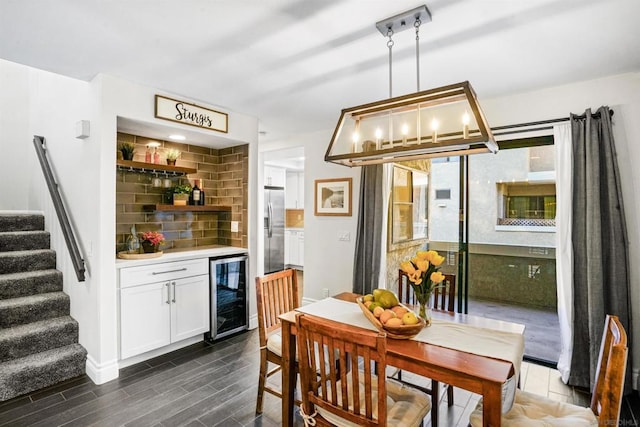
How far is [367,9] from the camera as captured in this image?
185 centimetres

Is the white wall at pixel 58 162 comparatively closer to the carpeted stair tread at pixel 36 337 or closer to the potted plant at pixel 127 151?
the carpeted stair tread at pixel 36 337

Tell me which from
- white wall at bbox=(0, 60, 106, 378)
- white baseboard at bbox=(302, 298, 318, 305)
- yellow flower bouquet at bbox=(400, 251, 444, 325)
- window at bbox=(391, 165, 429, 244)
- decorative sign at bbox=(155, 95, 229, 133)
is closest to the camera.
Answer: yellow flower bouquet at bbox=(400, 251, 444, 325)

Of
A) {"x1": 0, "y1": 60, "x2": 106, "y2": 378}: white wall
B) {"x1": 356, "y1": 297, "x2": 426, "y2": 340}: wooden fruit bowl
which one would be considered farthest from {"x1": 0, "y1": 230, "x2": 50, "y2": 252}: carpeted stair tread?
{"x1": 356, "y1": 297, "x2": 426, "y2": 340}: wooden fruit bowl

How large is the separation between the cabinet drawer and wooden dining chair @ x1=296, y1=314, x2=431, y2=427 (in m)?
2.10

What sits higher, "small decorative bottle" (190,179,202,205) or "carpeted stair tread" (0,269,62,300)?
"small decorative bottle" (190,179,202,205)

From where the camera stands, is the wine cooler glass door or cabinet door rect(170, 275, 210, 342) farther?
the wine cooler glass door

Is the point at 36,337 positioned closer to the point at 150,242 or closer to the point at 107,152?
the point at 150,242

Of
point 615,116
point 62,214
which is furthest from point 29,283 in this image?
point 615,116

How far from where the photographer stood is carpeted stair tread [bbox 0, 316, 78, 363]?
271cm

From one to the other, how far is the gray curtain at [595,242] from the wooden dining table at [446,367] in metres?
1.14

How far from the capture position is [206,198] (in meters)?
4.25

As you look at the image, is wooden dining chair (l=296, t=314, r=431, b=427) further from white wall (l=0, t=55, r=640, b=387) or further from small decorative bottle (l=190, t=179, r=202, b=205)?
small decorative bottle (l=190, t=179, r=202, b=205)

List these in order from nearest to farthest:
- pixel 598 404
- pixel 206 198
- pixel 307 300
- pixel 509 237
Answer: pixel 598 404 < pixel 509 237 < pixel 206 198 < pixel 307 300

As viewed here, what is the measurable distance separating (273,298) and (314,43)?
185cm
